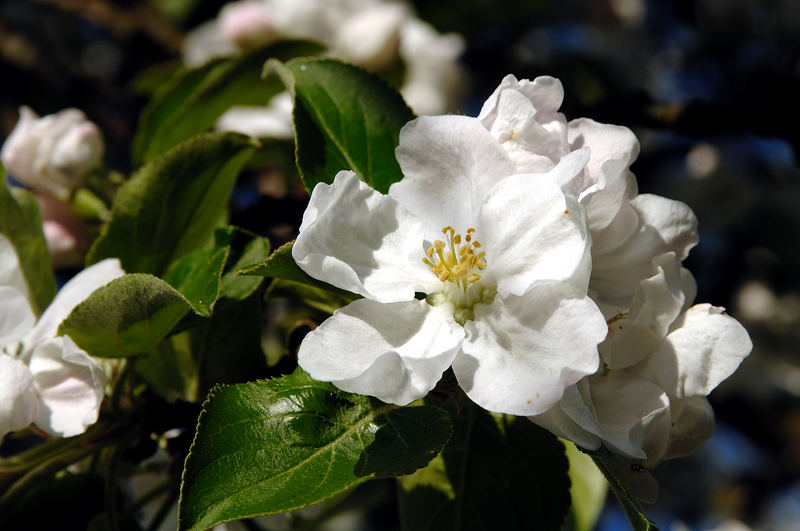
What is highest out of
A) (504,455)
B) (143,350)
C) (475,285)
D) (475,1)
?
(475,285)

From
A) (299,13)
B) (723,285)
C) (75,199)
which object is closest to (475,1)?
(299,13)

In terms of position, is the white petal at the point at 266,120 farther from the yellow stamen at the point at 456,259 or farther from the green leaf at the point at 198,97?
the yellow stamen at the point at 456,259

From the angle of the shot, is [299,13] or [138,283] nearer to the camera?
[138,283]

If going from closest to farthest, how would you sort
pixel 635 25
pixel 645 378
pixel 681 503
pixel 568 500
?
pixel 645 378, pixel 568 500, pixel 681 503, pixel 635 25

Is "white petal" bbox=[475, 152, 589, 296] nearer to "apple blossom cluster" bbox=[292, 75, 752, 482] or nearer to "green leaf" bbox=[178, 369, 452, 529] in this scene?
"apple blossom cluster" bbox=[292, 75, 752, 482]

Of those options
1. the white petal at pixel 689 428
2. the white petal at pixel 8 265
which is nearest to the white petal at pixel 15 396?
the white petal at pixel 8 265

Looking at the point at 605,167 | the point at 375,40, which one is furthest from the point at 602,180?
the point at 375,40

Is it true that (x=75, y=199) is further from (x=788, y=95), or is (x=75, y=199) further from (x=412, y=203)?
(x=788, y=95)
